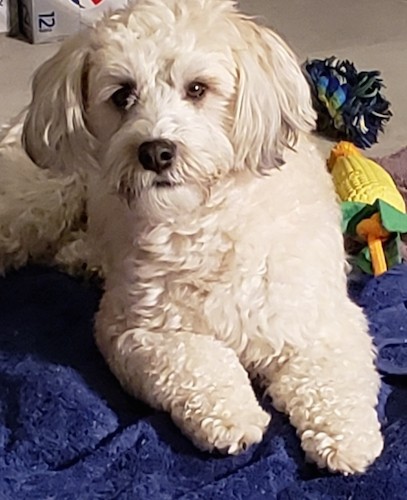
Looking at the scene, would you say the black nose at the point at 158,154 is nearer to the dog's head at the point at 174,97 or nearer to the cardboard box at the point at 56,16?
the dog's head at the point at 174,97

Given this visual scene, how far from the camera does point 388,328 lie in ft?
6.03

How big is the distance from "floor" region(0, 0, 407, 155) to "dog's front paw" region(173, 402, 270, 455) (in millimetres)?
1178

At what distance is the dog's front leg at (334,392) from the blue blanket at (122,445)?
26 mm

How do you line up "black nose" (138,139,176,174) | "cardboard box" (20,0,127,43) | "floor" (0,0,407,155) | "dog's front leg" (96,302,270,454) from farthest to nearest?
"cardboard box" (20,0,127,43), "floor" (0,0,407,155), "dog's front leg" (96,302,270,454), "black nose" (138,139,176,174)

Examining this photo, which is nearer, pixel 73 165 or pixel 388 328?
pixel 73 165

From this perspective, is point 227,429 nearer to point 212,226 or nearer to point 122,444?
point 122,444

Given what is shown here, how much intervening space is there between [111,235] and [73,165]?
227 millimetres

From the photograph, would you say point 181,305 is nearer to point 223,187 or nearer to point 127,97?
point 223,187

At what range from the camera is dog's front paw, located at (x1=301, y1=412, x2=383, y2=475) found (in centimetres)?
155

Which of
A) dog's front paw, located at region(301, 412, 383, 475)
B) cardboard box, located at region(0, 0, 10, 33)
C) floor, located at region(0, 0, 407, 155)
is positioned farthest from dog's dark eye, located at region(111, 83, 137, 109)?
cardboard box, located at region(0, 0, 10, 33)

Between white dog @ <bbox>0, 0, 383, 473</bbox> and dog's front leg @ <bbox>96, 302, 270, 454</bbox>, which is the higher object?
white dog @ <bbox>0, 0, 383, 473</bbox>

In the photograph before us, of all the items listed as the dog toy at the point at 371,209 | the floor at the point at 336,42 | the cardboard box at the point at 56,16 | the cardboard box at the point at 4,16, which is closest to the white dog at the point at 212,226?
the dog toy at the point at 371,209

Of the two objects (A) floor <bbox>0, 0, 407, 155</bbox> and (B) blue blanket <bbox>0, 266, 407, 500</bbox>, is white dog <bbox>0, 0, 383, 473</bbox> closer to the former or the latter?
(B) blue blanket <bbox>0, 266, 407, 500</bbox>

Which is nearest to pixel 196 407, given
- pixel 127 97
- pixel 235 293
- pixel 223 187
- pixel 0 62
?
pixel 235 293
